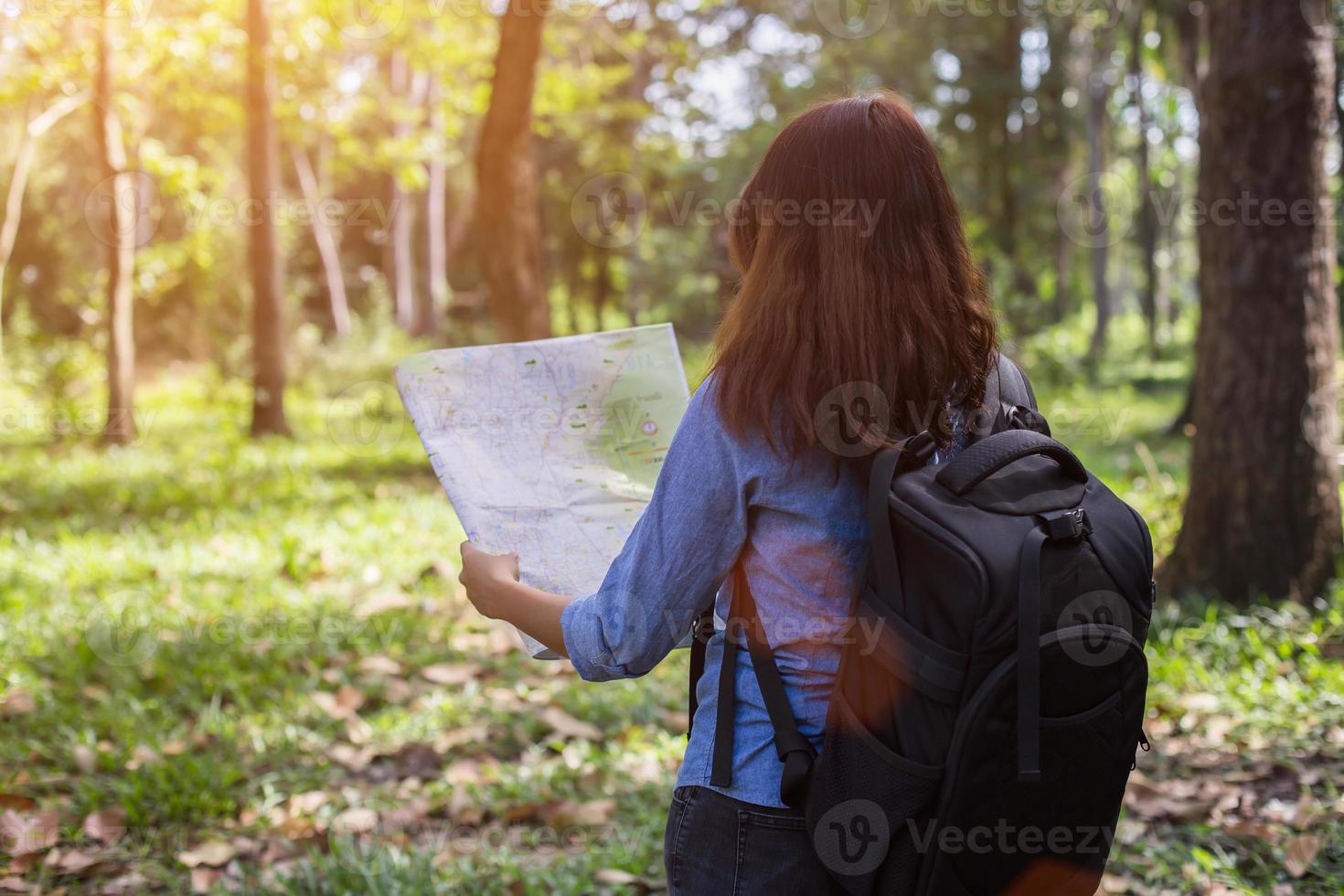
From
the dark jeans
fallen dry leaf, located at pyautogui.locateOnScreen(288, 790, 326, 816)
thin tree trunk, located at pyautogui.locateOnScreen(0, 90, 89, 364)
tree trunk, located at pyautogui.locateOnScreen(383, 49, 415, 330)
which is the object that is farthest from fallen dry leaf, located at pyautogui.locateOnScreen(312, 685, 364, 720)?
tree trunk, located at pyautogui.locateOnScreen(383, 49, 415, 330)

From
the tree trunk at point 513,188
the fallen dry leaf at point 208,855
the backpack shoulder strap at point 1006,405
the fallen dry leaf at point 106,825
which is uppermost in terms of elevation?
Answer: the tree trunk at point 513,188

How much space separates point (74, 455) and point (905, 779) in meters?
11.4

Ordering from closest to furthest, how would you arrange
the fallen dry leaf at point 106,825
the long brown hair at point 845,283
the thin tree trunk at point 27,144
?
1. the long brown hair at point 845,283
2. the fallen dry leaf at point 106,825
3. the thin tree trunk at point 27,144

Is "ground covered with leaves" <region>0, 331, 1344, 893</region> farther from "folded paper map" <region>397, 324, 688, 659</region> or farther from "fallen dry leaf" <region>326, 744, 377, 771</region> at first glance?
"folded paper map" <region>397, 324, 688, 659</region>

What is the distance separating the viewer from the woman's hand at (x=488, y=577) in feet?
5.57

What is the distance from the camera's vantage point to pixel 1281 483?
466 centimetres

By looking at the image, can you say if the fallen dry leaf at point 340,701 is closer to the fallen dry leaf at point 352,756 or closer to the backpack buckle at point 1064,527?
the fallen dry leaf at point 352,756

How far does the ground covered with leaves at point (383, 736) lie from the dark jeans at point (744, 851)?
1702mm

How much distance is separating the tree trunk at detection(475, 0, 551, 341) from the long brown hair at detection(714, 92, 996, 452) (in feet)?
27.0

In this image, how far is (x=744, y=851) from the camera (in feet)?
5.02

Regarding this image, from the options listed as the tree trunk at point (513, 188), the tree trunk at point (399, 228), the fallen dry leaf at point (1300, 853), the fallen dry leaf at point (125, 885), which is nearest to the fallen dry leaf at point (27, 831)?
the fallen dry leaf at point (125, 885)

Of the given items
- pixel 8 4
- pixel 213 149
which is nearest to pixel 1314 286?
pixel 8 4

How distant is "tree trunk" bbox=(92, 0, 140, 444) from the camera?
454 inches

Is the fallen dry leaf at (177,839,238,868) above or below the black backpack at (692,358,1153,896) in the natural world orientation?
below
